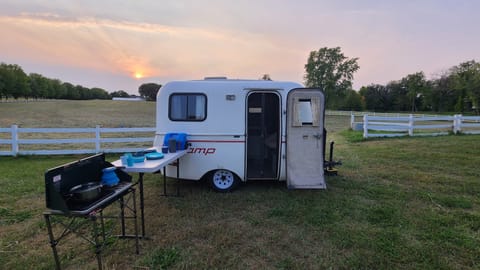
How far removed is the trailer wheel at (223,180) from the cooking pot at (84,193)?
2.64m

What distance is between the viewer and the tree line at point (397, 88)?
149ft

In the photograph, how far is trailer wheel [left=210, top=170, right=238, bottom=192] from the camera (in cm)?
487

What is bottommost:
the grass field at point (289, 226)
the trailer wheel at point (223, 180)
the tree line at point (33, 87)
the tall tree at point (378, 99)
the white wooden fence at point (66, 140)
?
the grass field at point (289, 226)

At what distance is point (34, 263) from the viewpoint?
106 inches

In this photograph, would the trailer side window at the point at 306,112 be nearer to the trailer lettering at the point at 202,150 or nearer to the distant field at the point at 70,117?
the trailer lettering at the point at 202,150

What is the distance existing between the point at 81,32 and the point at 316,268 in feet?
34.9

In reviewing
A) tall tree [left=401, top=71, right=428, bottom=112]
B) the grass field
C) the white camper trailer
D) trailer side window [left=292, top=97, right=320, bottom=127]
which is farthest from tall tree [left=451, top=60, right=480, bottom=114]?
the white camper trailer

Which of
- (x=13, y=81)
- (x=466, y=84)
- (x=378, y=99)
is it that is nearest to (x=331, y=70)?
(x=466, y=84)

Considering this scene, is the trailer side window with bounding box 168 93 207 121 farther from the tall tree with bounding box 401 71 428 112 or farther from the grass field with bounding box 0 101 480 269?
the tall tree with bounding box 401 71 428 112

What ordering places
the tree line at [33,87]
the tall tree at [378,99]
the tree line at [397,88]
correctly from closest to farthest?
the tree line at [397,88]
the tree line at [33,87]
the tall tree at [378,99]

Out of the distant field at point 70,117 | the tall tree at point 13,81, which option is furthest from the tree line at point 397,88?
the tall tree at point 13,81

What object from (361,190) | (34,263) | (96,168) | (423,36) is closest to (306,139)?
(361,190)

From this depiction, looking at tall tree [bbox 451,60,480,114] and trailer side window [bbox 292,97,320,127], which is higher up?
tall tree [bbox 451,60,480,114]

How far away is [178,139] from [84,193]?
2.24m
